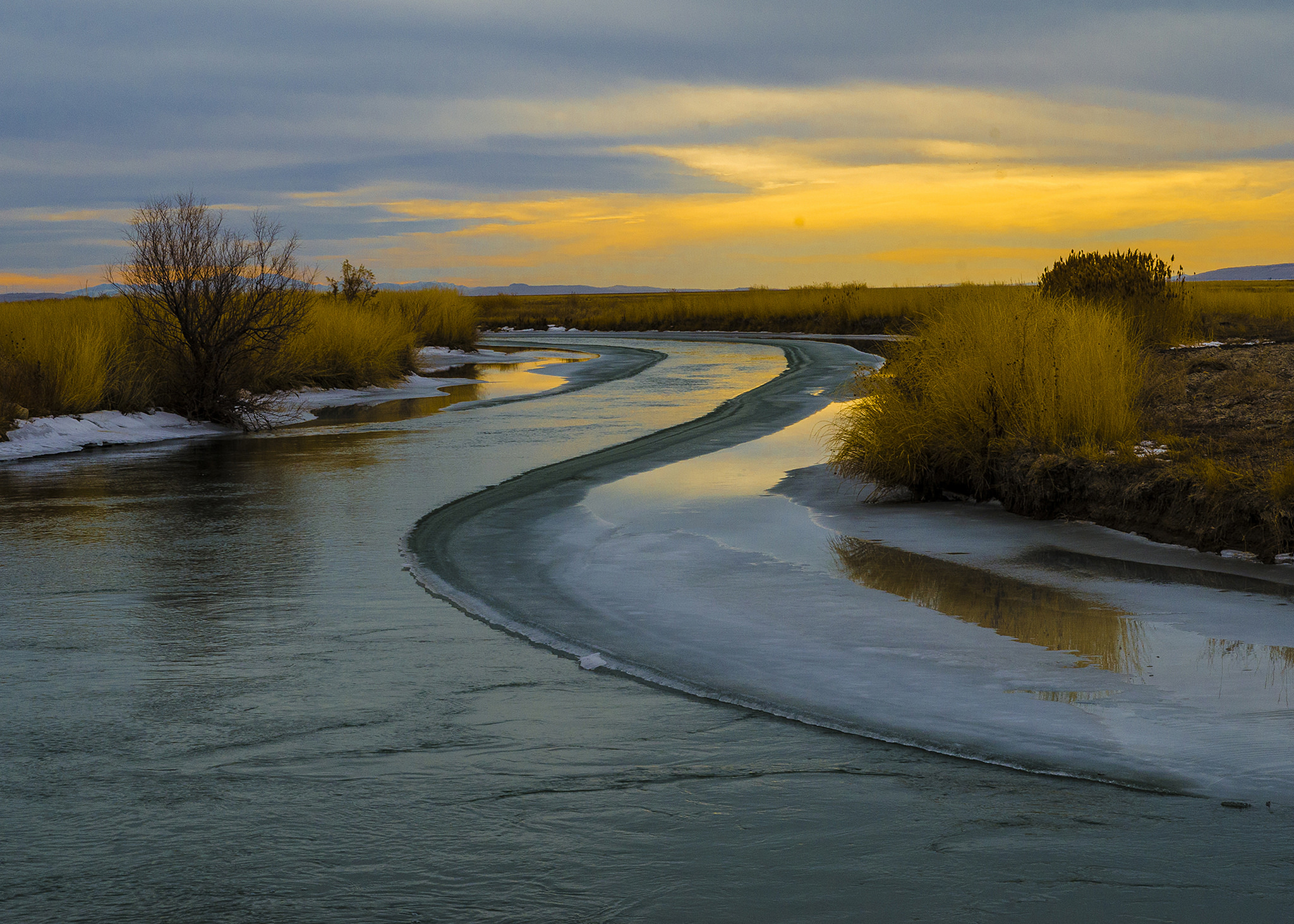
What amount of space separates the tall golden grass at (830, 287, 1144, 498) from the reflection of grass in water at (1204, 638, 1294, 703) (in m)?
4.02

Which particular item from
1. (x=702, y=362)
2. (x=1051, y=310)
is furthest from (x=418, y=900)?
(x=702, y=362)

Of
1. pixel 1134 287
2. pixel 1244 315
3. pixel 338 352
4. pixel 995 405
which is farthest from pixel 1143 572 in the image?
pixel 1244 315

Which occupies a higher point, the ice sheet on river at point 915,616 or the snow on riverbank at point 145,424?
the snow on riverbank at point 145,424

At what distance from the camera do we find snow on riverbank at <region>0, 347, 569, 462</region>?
16.5m

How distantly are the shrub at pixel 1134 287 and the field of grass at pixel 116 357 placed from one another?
558 inches

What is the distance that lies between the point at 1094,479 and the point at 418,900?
7.54 meters

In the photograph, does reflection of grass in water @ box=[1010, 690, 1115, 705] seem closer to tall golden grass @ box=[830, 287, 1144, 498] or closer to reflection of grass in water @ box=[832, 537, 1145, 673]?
reflection of grass in water @ box=[832, 537, 1145, 673]

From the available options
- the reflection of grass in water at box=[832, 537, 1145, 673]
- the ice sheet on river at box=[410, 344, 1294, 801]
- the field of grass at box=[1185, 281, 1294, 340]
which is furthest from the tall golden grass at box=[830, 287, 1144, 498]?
the field of grass at box=[1185, 281, 1294, 340]

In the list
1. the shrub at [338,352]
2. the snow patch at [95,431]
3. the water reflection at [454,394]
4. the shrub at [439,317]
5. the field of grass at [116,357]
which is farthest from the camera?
the shrub at [439,317]

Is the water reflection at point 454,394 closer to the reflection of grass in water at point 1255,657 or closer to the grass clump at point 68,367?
the grass clump at point 68,367

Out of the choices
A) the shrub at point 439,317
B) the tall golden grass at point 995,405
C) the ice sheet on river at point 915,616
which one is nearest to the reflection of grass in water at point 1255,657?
the ice sheet on river at point 915,616

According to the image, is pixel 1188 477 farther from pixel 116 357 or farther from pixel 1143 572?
pixel 116 357

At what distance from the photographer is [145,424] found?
19078 millimetres

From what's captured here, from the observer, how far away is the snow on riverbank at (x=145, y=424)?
16531mm
